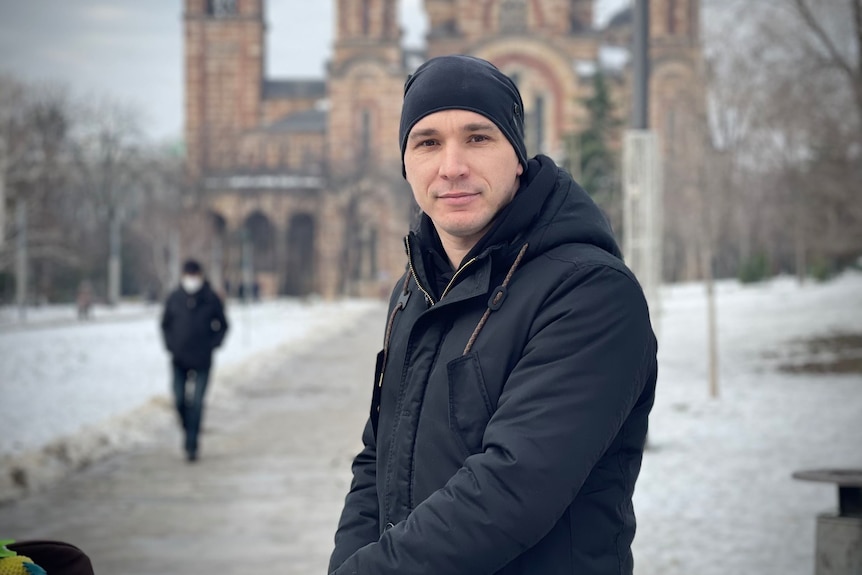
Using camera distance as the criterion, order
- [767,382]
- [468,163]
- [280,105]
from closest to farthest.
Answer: [468,163] → [767,382] → [280,105]

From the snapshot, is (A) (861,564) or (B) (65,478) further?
(B) (65,478)

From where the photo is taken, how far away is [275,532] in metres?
7.41

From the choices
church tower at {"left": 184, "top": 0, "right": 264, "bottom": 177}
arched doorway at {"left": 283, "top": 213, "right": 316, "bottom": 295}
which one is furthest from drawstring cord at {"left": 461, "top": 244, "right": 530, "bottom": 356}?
church tower at {"left": 184, "top": 0, "right": 264, "bottom": 177}

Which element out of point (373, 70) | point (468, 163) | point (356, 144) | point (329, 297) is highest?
point (373, 70)

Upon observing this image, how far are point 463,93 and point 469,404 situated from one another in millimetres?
649

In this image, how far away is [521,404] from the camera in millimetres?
2076

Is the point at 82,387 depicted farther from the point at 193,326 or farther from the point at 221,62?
the point at 221,62

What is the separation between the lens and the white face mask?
35.6 feet

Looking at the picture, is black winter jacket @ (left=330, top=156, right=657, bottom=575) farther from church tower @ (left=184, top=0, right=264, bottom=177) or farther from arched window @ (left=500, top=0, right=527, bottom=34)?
church tower @ (left=184, top=0, right=264, bottom=177)

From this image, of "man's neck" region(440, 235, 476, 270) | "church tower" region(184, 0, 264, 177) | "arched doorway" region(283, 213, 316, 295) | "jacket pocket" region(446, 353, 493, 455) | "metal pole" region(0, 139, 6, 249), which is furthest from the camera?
"church tower" region(184, 0, 264, 177)

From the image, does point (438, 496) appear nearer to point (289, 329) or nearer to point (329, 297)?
point (289, 329)

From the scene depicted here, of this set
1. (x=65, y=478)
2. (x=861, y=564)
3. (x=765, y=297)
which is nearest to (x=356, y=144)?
(x=765, y=297)

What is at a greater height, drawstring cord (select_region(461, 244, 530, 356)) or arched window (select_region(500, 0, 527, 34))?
arched window (select_region(500, 0, 527, 34))

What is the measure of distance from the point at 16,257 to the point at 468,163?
36.3 metres
